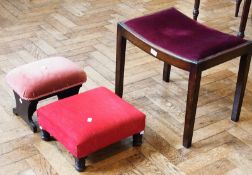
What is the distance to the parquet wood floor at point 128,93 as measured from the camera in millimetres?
1980

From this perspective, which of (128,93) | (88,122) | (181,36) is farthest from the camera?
(128,93)

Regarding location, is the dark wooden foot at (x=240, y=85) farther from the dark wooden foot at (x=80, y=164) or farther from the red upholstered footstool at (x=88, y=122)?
the dark wooden foot at (x=80, y=164)

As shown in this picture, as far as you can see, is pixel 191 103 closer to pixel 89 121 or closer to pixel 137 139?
pixel 137 139

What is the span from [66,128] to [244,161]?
→ 30.8 inches

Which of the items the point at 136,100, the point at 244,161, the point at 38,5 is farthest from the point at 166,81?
the point at 38,5

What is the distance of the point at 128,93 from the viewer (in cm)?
247

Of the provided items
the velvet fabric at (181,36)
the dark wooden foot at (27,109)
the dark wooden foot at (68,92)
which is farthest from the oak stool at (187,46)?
the dark wooden foot at (27,109)

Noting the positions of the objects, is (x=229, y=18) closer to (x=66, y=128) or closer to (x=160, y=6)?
(x=160, y=6)

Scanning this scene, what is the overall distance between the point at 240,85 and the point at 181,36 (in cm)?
38

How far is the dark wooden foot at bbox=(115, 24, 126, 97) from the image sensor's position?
2.19 metres

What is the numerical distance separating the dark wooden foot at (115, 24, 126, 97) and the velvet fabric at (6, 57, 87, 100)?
19cm

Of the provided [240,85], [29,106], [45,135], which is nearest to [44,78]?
[29,106]

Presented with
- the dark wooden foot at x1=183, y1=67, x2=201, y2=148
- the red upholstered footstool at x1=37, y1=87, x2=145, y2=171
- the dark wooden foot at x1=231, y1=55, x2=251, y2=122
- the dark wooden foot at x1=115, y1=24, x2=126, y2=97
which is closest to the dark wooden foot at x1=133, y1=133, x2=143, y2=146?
the red upholstered footstool at x1=37, y1=87, x2=145, y2=171

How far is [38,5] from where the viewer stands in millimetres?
3525
